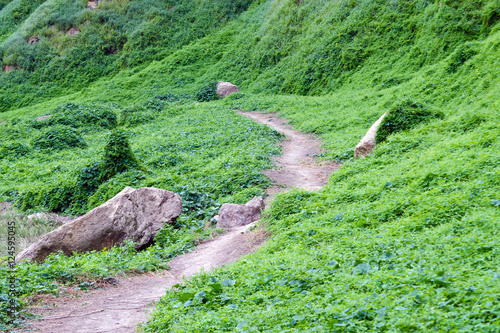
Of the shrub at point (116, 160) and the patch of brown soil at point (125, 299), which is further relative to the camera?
the shrub at point (116, 160)

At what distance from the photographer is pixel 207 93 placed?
29109 mm

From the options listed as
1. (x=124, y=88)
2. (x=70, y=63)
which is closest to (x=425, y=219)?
(x=124, y=88)

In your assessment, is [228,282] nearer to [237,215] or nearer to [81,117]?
[237,215]

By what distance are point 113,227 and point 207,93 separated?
68.8 ft

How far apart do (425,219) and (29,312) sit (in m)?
5.10

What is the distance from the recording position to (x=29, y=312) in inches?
220

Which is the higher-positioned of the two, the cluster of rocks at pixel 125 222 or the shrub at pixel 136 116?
the cluster of rocks at pixel 125 222

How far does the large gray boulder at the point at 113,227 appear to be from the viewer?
28.4 feet

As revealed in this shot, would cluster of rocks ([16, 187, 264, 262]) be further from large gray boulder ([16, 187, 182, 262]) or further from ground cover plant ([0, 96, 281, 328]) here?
ground cover plant ([0, 96, 281, 328])

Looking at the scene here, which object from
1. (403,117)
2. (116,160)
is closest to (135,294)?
(116,160)

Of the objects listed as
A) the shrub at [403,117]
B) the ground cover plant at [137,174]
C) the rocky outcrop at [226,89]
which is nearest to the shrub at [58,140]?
the ground cover plant at [137,174]

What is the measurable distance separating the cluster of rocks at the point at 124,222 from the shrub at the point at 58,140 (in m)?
10.9

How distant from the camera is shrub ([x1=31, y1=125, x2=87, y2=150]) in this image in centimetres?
1905

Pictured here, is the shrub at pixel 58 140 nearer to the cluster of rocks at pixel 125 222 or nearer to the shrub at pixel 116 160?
the shrub at pixel 116 160
